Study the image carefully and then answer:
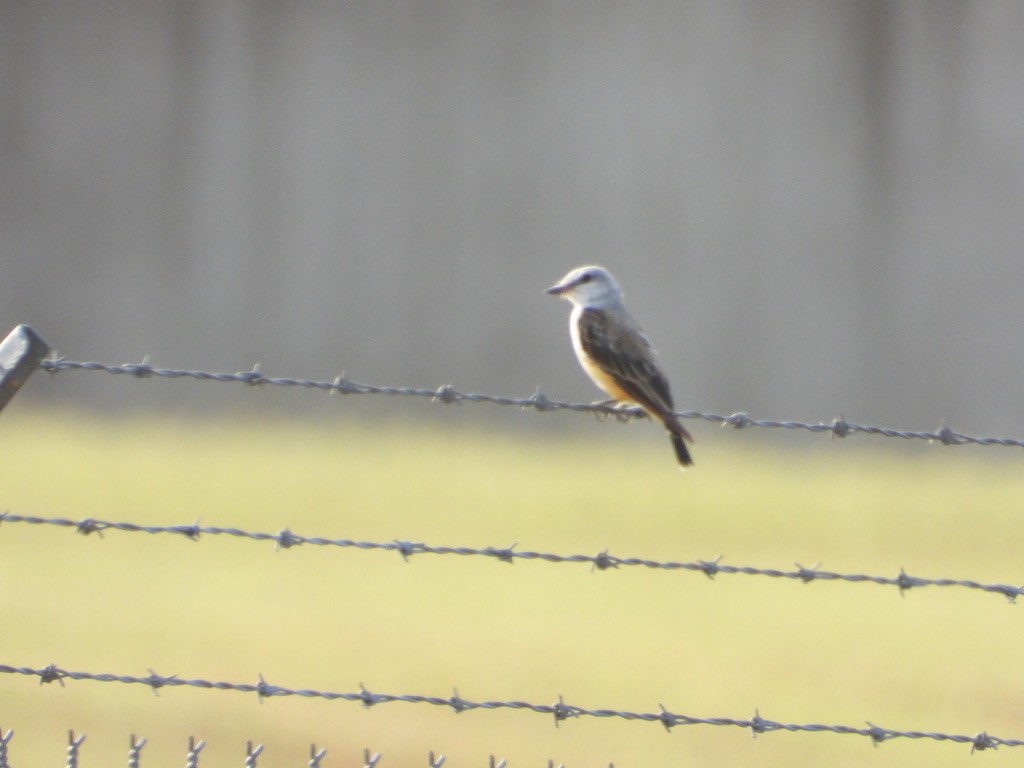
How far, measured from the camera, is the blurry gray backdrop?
2095 centimetres

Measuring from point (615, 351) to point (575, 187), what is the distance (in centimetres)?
A: 1419

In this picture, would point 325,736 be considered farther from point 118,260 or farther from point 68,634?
point 118,260

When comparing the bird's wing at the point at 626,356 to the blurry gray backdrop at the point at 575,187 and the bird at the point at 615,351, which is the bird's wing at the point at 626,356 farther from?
the blurry gray backdrop at the point at 575,187

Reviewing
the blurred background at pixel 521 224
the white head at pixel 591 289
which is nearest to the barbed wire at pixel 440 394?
the white head at pixel 591 289

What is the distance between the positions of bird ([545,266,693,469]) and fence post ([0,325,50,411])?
300cm

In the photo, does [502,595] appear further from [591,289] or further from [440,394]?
[440,394]

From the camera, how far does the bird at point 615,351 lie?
6707 mm

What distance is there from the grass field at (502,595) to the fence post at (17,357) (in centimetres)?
465

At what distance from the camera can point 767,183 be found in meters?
21.2

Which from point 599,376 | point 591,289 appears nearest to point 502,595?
point 591,289

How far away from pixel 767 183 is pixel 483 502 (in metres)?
6.80

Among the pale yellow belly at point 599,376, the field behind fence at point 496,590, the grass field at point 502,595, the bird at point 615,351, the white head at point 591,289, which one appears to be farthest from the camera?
the grass field at point 502,595

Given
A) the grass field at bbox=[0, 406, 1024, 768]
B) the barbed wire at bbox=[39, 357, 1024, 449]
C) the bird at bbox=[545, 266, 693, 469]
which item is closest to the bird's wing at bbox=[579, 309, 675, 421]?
the bird at bbox=[545, 266, 693, 469]

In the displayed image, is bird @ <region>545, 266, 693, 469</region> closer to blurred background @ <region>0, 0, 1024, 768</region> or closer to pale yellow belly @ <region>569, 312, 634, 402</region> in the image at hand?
pale yellow belly @ <region>569, 312, 634, 402</region>
